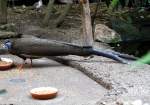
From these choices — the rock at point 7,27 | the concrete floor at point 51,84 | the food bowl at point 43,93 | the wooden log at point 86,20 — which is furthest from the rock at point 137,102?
the rock at point 7,27

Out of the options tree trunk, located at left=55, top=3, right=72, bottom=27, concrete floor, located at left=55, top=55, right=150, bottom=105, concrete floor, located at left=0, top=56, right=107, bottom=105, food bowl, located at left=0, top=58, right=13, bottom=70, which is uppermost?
tree trunk, located at left=55, top=3, right=72, bottom=27

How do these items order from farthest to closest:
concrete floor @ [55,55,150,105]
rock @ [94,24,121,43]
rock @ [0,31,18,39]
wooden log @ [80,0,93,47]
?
1. rock @ [94,24,121,43]
2. rock @ [0,31,18,39]
3. wooden log @ [80,0,93,47]
4. concrete floor @ [55,55,150,105]

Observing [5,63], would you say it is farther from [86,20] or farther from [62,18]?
[62,18]

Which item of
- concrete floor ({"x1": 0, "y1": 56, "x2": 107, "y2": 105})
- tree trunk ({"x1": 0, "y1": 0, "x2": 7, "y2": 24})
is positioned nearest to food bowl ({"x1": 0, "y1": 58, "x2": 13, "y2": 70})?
concrete floor ({"x1": 0, "y1": 56, "x2": 107, "y2": 105})

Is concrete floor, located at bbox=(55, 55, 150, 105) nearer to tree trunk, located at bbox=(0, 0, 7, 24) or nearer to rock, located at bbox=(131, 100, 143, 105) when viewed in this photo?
rock, located at bbox=(131, 100, 143, 105)

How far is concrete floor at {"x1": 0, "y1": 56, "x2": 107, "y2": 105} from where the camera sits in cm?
387

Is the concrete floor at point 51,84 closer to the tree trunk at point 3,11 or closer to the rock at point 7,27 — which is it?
the rock at point 7,27

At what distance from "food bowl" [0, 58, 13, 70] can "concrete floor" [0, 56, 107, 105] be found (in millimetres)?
69

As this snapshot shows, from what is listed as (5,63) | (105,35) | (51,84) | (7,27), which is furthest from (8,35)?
(51,84)

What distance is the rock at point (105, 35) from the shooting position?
6.96 metres

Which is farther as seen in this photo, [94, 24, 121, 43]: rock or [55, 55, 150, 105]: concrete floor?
[94, 24, 121, 43]: rock

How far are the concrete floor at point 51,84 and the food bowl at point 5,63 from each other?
7cm

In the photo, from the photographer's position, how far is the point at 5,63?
5008 mm

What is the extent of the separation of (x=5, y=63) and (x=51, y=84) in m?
0.86
